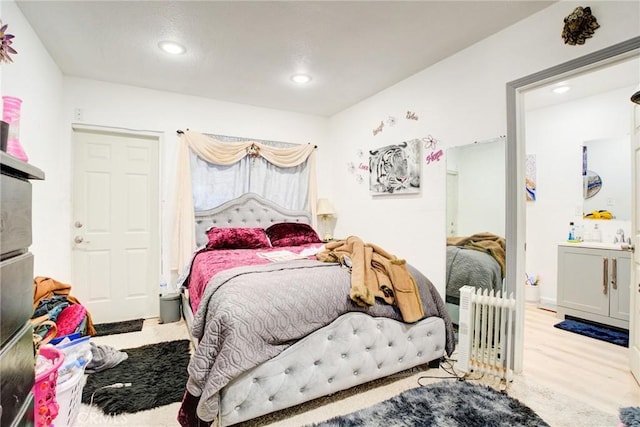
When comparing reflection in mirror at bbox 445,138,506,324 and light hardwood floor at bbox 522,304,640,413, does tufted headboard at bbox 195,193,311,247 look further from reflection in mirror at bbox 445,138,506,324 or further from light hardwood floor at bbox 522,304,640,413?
light hardwood floor at bbox 522,304,640,413

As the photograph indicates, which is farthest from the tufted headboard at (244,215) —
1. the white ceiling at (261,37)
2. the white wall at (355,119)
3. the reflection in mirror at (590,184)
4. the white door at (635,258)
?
the reflection in mirror at (590,184)

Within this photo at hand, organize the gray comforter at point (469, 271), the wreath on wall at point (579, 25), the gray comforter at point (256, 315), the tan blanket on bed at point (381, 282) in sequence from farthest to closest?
the gray comforter at point (469, 271)
the tan blanket on bed at point (381, 282)
the wreath on wall at point (579, 25)
the gray comforter at point (256, 315)

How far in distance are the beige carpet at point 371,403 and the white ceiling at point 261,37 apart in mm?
2565

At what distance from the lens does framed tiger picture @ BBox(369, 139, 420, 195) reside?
3.18m

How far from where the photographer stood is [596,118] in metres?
3.64

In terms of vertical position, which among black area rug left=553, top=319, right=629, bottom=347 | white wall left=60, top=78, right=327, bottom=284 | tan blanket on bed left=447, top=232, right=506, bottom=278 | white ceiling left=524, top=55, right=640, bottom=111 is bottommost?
black area rug left=553, top=319, right=629, bottom=347

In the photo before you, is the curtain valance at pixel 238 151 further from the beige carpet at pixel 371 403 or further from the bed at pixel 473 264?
the beige carpet at pixel 371 403

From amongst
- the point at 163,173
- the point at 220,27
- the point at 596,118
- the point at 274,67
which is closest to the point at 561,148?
the point at 596,118

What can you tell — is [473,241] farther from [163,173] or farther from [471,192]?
[163,173]

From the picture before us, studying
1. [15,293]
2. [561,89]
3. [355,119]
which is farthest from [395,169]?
[15,293]

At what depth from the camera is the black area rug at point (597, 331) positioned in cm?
295

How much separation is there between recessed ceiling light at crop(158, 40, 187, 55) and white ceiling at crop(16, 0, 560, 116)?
0.06m

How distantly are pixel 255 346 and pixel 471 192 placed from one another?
209 centimetres

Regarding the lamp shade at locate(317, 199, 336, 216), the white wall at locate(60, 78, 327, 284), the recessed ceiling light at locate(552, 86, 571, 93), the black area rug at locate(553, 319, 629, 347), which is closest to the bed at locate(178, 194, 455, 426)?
the black area rug at locate(553, 319, 629, 347)
